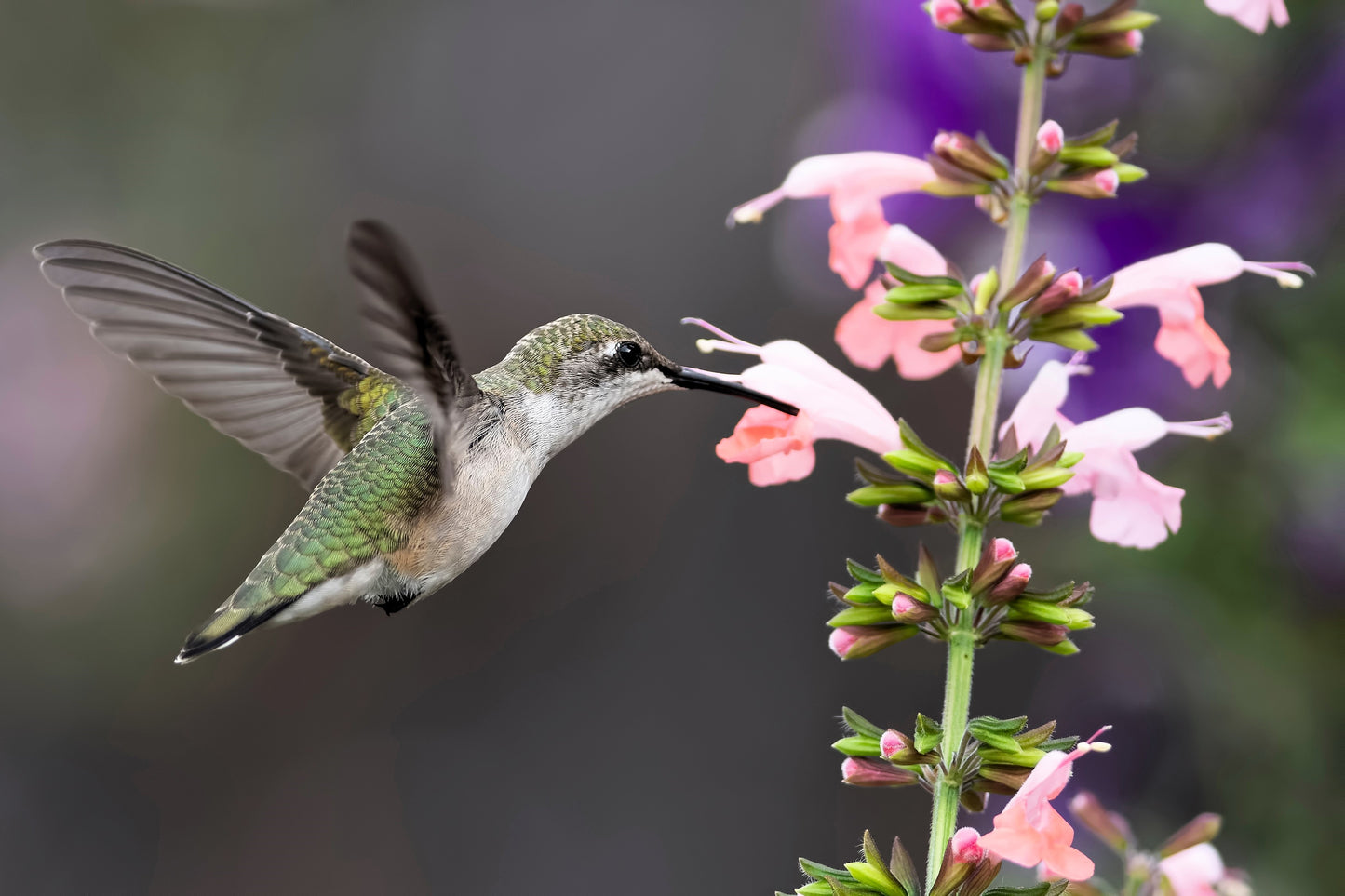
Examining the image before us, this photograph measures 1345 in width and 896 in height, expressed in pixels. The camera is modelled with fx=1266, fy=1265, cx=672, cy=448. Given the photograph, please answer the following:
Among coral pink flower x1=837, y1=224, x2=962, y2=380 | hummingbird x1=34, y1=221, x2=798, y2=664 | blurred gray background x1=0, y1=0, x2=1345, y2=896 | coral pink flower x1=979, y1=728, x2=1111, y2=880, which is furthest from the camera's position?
blurred gray background x1=0, y1=0, x2=1345, y2=896

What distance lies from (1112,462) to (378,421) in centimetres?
135

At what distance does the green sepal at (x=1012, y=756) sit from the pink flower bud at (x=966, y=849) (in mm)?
106

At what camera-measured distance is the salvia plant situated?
5.06ft

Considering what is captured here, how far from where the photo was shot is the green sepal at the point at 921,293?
5.65ft

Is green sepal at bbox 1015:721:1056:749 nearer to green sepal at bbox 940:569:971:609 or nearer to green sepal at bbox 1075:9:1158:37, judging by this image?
green sepal at bbox 940:569:971:609

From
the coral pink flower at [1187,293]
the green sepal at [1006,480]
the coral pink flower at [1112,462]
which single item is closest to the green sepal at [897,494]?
the green sepal at [1006,480]

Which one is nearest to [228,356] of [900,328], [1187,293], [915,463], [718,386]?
[718,386]

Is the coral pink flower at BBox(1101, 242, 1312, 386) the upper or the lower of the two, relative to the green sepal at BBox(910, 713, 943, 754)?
upper

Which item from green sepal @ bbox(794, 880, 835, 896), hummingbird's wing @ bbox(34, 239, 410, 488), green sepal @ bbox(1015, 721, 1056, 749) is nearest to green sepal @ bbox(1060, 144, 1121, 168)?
green sepal @ bbox(1015, 721, 1056, 749)

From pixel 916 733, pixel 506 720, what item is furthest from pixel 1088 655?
pixel 506 720

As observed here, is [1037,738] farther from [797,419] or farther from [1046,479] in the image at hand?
[797,419]

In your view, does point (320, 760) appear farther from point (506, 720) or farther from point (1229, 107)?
point (1229, 107)

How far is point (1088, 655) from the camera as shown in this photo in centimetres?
384

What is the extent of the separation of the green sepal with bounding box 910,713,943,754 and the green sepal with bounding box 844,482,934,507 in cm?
29
